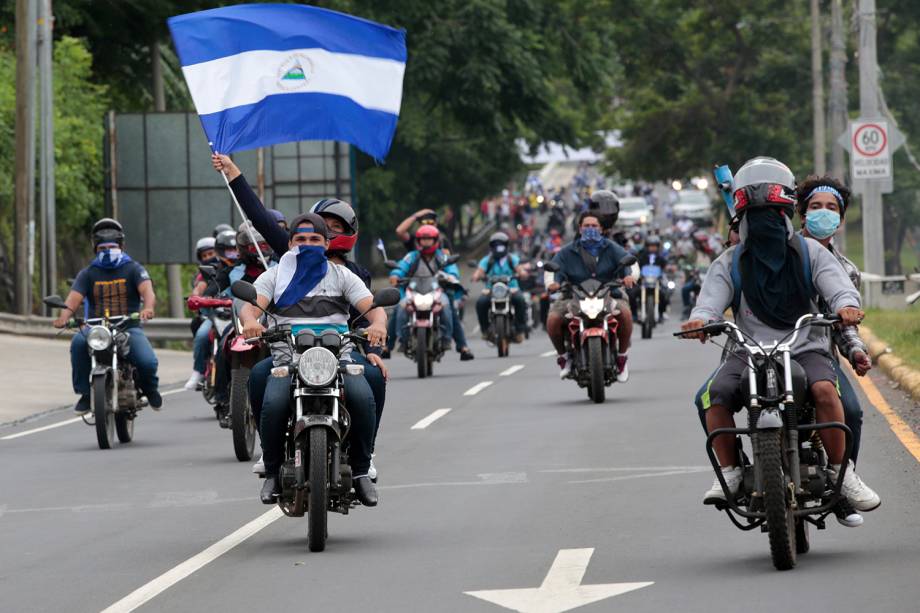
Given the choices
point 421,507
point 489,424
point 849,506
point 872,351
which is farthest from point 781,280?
point 872,351

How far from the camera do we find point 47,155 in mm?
32938

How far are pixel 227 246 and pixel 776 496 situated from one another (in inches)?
352

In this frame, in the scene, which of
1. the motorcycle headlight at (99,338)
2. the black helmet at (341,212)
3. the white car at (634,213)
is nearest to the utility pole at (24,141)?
the motorcycle headlight at (99,338)

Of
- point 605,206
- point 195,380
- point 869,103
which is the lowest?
point 195,380

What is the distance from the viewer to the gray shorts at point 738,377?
9.00 meters

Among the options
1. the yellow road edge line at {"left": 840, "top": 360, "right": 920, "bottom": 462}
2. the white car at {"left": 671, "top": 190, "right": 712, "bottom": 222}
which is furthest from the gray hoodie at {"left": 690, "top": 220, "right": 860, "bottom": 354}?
the white car at {"left": 671, "top": 190, "right": 712, "bottom": 222}

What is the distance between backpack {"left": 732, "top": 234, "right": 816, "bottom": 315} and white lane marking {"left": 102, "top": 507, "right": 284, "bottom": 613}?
111 inches

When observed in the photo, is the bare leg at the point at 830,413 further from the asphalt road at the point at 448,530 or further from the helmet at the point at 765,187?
the helmet at the point at 765,187

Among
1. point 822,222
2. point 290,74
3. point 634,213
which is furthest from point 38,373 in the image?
point 634,213

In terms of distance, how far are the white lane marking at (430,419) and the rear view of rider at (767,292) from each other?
823cm

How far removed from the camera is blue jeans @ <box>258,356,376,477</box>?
10.1m

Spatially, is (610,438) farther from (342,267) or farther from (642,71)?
(642,71)

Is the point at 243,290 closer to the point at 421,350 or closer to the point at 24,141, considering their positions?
the point at 421,350

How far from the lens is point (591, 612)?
8.17 metres
